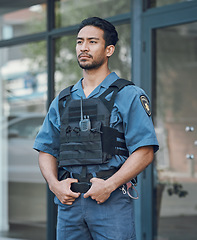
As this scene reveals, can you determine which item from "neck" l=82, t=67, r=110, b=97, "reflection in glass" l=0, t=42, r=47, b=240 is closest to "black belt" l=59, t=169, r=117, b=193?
"neck" l=82, t=67, r=110, b=97

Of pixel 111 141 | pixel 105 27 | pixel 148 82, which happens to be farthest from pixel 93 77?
pixel 148 82

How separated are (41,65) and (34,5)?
700 millimetres

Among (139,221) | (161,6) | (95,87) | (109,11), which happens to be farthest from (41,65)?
(95,87)

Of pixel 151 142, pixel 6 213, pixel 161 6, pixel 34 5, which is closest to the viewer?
pixel 151 142

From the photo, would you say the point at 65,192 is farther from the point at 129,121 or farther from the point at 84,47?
the point at 84,47

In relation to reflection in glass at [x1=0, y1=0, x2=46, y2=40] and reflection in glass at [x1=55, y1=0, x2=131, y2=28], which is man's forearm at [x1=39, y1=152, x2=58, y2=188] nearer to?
reflection in glass at [x1=55, y1=0, x2=131, y2=28]

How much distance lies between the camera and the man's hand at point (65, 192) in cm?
249

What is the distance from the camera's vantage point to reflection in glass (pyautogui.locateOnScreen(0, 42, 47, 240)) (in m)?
5.79

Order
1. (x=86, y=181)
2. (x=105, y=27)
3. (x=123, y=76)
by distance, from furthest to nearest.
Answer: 1. (x=123, y=76)
2. (x=105, y=27)
3. (x=86, y=181)

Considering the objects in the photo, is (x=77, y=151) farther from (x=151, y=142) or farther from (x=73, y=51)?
(x=73, y=51)

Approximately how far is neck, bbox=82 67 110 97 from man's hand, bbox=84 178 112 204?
525 mm

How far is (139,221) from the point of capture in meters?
4.48

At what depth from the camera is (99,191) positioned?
7.91ft

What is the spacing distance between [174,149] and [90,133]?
9.00ft
